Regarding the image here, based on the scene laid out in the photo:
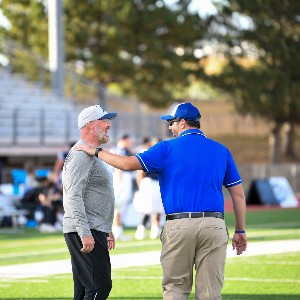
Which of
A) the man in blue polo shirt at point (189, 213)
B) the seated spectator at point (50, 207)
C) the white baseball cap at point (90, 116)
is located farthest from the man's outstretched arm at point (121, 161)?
the seated spectator at point (50, 207)

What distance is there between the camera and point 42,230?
77.5 feet

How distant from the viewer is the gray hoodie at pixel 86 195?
27.6 ft

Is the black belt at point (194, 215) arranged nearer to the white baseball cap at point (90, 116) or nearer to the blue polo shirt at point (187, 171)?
the blue polo shirt at point (187, 171)

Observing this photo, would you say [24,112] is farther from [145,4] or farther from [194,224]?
[194,224]

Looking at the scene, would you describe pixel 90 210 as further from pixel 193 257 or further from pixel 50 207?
pixel 50 207

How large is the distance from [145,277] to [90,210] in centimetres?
545

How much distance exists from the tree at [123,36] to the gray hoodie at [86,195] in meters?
37.8

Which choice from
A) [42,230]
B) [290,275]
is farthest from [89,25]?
[290,275]

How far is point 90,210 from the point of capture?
28.1 feet

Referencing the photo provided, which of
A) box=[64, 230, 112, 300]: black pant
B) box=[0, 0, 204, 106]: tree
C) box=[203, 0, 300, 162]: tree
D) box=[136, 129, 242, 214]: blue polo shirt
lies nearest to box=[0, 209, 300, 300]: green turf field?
box=[64, 230, 112, 300]: black pant

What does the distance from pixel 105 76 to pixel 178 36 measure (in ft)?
12.6

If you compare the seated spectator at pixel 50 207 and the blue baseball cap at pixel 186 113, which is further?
the seated spectator at pixel 50 207

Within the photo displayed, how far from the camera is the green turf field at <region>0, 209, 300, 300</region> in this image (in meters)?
12.2

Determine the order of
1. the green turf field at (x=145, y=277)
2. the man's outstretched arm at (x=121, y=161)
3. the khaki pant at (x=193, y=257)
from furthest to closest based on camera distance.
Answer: the green turf field at (x=145, y=277) < the man's outstretched arm at (x=121, y=161) < the khaki pant at (x=193, y=257)
